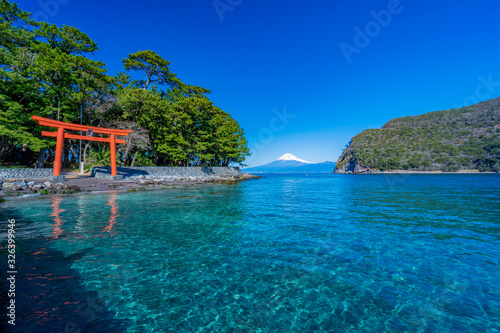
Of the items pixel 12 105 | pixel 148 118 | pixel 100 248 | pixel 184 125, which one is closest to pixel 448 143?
pixel 184 125

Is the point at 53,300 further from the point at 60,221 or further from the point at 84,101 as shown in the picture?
the point at 84,101

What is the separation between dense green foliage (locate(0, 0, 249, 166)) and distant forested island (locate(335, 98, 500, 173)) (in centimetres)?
9170

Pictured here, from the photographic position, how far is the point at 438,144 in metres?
95.4

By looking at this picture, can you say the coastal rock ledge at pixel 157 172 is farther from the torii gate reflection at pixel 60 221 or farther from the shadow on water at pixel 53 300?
the shadow on water at pixel 53 300

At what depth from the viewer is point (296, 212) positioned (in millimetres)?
10914

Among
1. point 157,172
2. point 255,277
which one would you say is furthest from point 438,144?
point 255,277

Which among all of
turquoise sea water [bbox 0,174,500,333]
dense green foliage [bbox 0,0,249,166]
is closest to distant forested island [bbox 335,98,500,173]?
dense green foliage [bbox 0,0,249,166]

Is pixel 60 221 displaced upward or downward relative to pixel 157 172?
downward

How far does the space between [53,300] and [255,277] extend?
3.50 m

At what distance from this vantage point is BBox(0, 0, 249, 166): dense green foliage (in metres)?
21.2

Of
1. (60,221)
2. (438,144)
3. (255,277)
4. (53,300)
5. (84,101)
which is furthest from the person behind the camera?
(438,144)

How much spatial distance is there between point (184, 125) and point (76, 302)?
35070 millimetres

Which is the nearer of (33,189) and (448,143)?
(33,189)

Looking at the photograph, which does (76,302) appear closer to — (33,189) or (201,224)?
(201,224)
